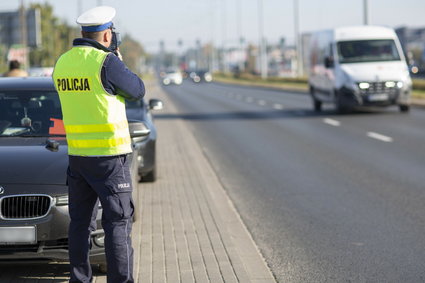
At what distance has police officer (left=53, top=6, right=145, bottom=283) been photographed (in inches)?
197

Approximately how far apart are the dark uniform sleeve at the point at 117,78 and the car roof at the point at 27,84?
2.66 metres

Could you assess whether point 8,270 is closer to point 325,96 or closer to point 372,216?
point 372,216

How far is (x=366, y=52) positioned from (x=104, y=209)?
20960mm

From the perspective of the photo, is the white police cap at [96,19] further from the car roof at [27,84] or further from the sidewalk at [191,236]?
the car roof at [27,84]

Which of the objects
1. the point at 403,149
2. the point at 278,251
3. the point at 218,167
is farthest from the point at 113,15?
the point at 403,149

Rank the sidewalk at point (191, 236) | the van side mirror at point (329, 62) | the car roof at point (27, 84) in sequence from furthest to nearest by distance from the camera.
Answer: the van side mirror at point (329, 62) < the car roof at point (27, 84) < the sidewalk at point (191, 236)

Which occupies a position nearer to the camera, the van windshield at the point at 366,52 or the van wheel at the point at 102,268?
the van wheel at the point at 102,268

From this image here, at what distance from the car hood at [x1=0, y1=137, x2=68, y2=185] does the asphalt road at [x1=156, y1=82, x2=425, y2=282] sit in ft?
5.66

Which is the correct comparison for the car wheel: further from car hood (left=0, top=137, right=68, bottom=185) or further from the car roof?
car hood (left=0, top=137, right=68, bottom=185)

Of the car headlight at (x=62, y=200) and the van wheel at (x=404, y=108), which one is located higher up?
the car headlight at (x=62, y=200)

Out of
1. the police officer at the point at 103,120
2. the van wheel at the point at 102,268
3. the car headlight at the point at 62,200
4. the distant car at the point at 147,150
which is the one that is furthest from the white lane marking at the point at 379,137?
the police officer at the point at 103,120

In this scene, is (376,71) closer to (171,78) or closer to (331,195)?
(331,195)

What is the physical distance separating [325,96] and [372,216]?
716 inches

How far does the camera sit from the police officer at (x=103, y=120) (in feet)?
16.4
